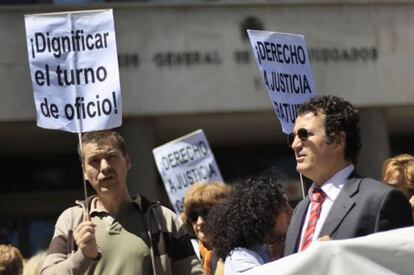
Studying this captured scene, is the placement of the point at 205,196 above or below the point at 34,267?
above

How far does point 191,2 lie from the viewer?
54.9 feet

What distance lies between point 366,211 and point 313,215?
1.03ft

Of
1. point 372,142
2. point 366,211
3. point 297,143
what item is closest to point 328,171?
point 297,143

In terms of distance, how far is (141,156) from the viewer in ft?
53.9

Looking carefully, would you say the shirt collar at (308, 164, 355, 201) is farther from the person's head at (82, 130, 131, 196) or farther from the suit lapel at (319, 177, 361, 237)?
the person's head at (82, 130, 131, 196)

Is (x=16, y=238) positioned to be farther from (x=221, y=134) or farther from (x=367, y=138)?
(x=367, y=138)

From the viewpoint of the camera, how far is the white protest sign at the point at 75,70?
5.35m

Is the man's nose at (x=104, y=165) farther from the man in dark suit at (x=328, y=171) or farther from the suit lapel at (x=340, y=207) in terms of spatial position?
the suit lapel at (x=340, y=207)

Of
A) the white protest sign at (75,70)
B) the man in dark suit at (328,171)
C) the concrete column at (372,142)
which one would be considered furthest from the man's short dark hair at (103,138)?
the concrete column at (372,142)

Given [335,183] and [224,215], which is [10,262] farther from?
[335,183]

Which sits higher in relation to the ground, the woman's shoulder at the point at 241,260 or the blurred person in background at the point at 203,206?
the woman's shoulder at the point at 241,260

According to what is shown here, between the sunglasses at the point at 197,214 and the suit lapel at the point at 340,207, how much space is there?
229 centimetres

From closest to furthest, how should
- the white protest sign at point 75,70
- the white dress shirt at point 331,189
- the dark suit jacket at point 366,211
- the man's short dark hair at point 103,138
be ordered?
the dark suit jacket at point 366,211
the white dress shirt at point 331,189
the man's short dark hair at point 103,138
the white protest sign at point 75,70

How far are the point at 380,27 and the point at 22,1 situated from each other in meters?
6.02
